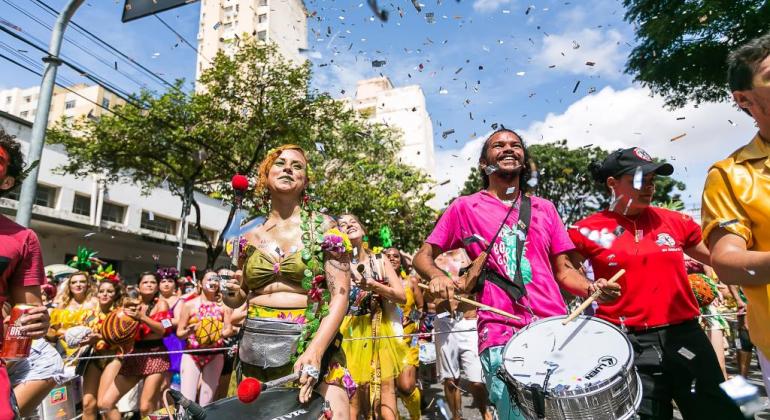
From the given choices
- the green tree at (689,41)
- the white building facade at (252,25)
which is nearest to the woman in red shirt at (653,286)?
the green tree at (689,41)

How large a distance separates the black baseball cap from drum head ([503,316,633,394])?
1372mm

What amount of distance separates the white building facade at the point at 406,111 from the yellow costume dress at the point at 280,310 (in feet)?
185

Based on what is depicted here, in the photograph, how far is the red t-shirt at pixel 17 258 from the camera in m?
2.44

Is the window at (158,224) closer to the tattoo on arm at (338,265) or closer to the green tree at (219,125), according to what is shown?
the green tree at (219,125)

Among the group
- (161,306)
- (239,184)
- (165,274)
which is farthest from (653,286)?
(165,274)

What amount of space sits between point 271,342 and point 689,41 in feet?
43.9

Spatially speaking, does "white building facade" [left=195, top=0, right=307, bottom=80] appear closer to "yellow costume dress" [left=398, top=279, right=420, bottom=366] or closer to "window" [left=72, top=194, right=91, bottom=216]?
"window" [left=72, top=194, right=91, bottom=216]

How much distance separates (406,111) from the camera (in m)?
61.6

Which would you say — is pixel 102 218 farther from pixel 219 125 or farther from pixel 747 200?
pixel 747 200

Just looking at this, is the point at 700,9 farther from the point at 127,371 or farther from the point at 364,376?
the point at 127,371

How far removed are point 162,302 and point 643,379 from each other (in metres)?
6.20

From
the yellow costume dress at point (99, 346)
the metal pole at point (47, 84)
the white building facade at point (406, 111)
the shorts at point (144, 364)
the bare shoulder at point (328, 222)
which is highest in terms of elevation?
the white building facade at point (406, 111)

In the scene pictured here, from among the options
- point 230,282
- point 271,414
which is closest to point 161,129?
point 230,282

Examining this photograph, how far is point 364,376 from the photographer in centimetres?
516
